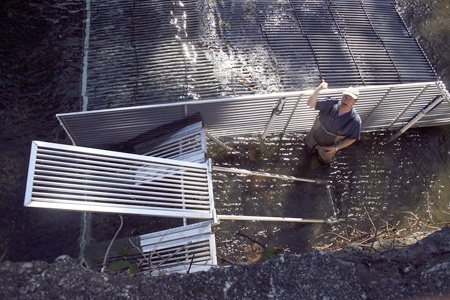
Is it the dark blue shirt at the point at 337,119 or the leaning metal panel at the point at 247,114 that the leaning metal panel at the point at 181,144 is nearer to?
the leaning metal panel at the point at 247,114

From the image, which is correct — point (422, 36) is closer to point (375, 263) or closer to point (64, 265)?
point (375, 263)

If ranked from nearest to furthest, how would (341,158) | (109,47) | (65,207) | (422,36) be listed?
(65,207)
(109,47)
(341,158)
(422,36)

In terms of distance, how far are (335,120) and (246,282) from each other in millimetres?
3116

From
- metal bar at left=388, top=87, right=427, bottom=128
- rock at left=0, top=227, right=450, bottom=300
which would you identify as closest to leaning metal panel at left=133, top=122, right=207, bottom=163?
rock at left=0, top=227, right=450, bottom=300

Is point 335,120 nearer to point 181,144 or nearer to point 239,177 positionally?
point 239,177

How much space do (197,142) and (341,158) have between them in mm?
2452

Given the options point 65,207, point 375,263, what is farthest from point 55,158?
point 375,263

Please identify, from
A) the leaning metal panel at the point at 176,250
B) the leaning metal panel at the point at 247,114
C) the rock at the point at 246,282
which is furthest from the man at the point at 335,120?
the rock at the point at 246,282

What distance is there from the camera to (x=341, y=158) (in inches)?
255

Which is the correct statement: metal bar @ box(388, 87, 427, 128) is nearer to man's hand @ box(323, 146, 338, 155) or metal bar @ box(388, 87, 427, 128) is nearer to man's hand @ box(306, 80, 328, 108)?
man's hand @ box(323, 146, 338, 155)

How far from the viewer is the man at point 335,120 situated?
508 centimetres

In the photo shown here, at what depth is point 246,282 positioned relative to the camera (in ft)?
9.21

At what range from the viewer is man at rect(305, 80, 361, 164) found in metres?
5.08

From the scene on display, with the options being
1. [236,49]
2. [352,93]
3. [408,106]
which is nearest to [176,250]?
[352,93]
